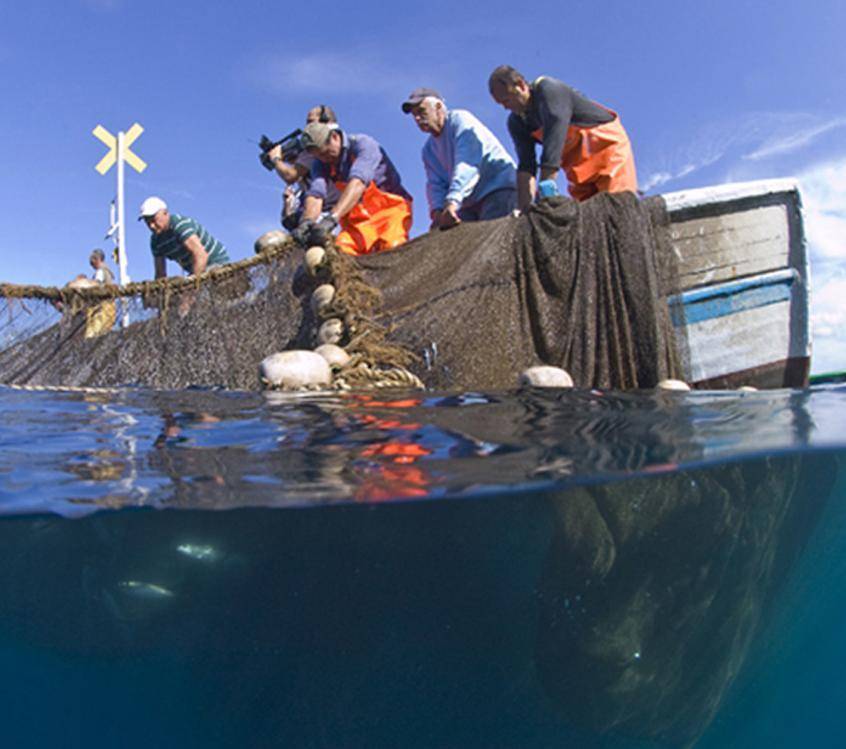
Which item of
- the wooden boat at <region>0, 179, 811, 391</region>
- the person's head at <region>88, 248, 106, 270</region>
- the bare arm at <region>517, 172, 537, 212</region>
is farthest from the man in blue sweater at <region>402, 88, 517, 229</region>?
the person's head at <region>88, 248, 106, 270</region>

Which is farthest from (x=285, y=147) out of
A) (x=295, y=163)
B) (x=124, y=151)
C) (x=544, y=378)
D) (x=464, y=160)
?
(x=124, y=151)

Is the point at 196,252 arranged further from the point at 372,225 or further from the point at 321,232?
the point at 321,232

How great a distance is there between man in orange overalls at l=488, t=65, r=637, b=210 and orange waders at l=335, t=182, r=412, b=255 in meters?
1.50

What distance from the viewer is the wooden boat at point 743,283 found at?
5.91 m

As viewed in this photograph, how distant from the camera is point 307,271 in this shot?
6676mm

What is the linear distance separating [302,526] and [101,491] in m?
0.79

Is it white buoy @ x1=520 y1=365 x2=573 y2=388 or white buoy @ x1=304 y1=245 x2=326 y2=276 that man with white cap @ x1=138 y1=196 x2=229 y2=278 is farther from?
white buoy @ x1=520 y1=365 x2=573 y2=388

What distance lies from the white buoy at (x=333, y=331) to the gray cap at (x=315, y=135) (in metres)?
2.20

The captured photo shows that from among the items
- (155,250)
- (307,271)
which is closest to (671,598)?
(307,271)

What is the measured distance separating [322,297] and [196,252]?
2591 millimetres

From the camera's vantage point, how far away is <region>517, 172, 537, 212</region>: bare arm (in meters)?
6.44

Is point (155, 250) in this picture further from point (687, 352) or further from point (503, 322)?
point (687, 352)

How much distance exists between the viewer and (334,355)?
564 cm

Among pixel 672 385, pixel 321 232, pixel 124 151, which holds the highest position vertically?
pixel 124 151
